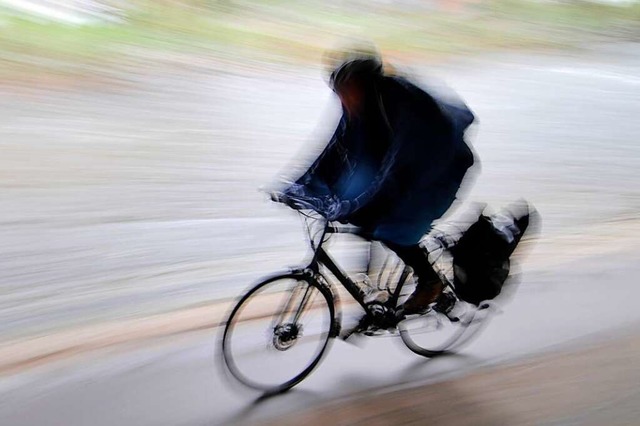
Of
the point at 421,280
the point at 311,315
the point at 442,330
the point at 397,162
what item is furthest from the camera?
the point at 442,330

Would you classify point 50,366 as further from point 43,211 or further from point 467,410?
point 467,410

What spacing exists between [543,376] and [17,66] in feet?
10.6

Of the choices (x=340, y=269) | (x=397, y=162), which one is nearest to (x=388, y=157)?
(x=397, y=162)

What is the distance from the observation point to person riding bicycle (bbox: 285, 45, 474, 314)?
79.7 inches

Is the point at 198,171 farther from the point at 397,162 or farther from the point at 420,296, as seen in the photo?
the point at 397,162

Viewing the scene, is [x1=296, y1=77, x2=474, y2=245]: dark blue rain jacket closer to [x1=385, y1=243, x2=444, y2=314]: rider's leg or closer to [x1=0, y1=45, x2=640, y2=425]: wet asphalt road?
[x1=385, y1=243, x2=444, y2=314]: rider's leg

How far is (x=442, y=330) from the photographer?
101 inches

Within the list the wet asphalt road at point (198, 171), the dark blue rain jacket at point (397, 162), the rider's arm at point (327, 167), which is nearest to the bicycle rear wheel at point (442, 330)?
the dark blue rain jacket at point (397, 162)

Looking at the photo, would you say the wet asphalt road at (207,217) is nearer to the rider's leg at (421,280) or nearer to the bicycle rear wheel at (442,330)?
the bicycle rear wheel at (442,330)

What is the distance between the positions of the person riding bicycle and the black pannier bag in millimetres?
218

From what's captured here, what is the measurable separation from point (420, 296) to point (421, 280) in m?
0.05

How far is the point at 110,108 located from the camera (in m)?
4.09

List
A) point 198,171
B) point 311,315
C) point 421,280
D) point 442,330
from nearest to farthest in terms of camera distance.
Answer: point 311,315
point 421,280
point 442,330
point 198,171

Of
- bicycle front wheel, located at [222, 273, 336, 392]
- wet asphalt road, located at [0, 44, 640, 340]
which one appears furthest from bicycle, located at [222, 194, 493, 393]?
wet asphalt road, located at [0, 44, 640, 340]
